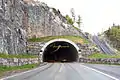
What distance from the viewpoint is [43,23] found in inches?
2670

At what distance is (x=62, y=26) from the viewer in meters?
73.9

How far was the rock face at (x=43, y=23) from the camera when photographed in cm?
6575

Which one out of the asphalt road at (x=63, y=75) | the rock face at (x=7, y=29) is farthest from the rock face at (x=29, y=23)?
the asphalt road at (x=63, y=75)

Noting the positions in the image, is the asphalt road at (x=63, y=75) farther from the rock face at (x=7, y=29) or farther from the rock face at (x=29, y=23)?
the rock face at (x=29, y=23)

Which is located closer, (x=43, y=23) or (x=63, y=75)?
(x=63, y=75)

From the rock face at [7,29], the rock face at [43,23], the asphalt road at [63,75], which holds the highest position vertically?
the rock face at [43,23]

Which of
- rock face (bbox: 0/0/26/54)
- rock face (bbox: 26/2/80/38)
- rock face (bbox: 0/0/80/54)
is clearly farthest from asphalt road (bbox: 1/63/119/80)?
rock face (bbox: 26/2/80/38)

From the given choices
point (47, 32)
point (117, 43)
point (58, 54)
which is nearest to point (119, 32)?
point (117, 43)

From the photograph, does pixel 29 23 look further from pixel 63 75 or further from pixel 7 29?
pixel 63 75

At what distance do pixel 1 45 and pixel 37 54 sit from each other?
22.8 metres

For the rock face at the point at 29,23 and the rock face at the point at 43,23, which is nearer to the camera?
the rock face at the point at 29,23

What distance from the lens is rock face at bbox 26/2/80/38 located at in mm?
65750

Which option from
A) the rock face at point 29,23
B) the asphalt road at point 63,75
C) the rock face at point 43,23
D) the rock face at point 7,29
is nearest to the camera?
the asphalt road at point 63,75

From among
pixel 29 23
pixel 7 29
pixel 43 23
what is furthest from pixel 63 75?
pixel 43 23
